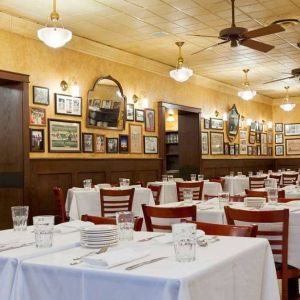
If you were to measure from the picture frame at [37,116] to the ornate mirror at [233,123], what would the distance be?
7616 millimetres

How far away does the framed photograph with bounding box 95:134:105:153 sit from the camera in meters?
9.71

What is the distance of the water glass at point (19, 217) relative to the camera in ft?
10.1

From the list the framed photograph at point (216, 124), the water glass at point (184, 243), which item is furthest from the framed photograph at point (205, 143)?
the water glass at point (184, 243)

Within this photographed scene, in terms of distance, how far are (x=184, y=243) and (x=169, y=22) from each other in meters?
6.84

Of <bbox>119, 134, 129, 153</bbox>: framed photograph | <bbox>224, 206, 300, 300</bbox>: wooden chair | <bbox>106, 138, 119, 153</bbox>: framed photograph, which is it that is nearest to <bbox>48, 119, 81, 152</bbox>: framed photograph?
<bbox>106, 138, 119, 153</bbox>: framed photograph

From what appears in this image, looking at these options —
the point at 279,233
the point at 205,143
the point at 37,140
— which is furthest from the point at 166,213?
the point at 205,143

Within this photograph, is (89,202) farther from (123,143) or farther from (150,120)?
(150,120)

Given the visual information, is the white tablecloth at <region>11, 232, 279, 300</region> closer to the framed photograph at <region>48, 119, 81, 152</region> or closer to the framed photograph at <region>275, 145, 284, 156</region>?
the framed photograph at <region>48, 119, 81, 152</region>

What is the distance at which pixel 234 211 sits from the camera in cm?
371

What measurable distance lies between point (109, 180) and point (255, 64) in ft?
15.5

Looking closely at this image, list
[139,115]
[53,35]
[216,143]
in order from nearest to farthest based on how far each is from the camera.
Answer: [53,35], [139,115], [216,143]

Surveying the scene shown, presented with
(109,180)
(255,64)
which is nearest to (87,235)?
(109,180)

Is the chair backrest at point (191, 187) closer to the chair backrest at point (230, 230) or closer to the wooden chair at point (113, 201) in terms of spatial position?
the wooden chair at point (113, 201)

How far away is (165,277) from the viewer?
1867 millimetres
